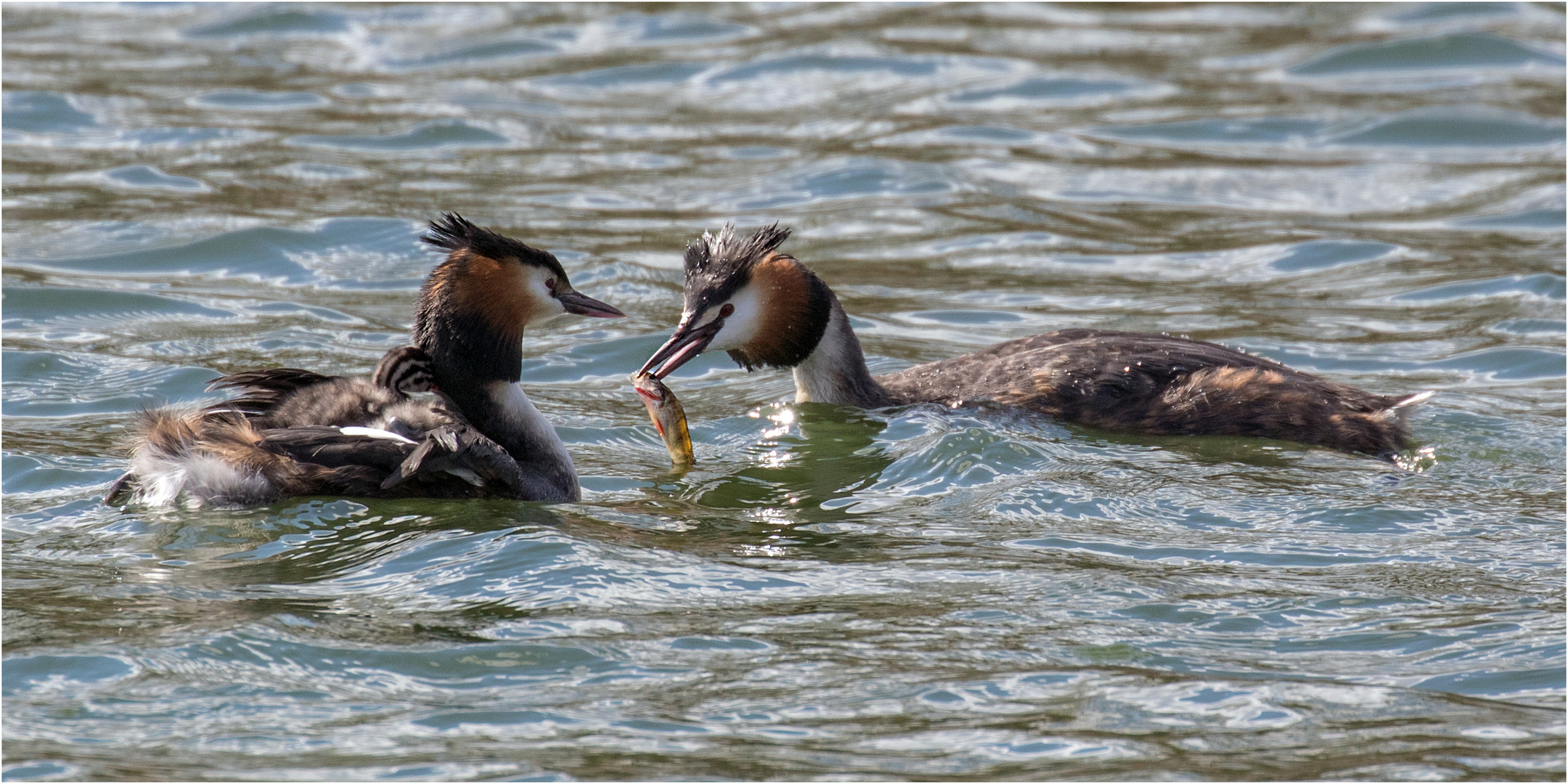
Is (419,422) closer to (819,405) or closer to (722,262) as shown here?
(722,262)

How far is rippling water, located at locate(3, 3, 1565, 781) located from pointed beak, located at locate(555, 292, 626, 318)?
2.42ft

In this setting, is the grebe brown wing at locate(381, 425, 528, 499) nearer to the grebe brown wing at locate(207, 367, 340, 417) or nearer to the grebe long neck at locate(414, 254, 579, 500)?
the grebe long neck at locate(414, 254, 579, 500)

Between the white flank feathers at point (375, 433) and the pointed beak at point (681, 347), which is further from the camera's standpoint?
the pointed beak at point (681, 347)

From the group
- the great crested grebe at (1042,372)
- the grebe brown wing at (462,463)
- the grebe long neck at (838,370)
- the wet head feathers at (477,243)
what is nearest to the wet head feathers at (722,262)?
the great crested grebe at (1042,372)

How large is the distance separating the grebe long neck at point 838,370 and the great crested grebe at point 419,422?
1678 millimetres

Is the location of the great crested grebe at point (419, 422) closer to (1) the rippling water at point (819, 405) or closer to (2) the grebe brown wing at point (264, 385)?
(2) the grebe brown wing at point (264, 385)

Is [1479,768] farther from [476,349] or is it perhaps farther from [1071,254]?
[1071,254]

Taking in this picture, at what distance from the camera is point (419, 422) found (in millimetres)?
6371

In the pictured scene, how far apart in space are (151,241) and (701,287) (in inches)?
187

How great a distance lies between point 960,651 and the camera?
5184 millimetres

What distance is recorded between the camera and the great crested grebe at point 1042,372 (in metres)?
7.74

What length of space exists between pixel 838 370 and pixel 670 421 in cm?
123

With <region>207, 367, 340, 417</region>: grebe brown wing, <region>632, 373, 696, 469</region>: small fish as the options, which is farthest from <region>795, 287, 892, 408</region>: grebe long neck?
<region>207, 367, 340, 417</region>: grebe brown wing

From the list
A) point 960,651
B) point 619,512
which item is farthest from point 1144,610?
point 619,512
